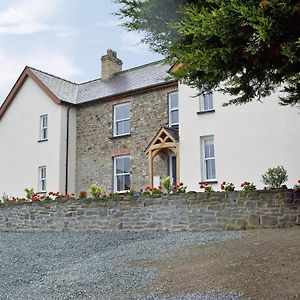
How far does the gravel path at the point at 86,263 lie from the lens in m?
7.93

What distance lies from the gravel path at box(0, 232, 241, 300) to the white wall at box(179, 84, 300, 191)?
525cm

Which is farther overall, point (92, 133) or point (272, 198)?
point (92, 133)

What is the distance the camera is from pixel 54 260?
436 inches

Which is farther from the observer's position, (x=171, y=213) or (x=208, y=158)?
(x=208, y=158)

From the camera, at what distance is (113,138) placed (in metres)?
22.9

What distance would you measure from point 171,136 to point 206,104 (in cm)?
199

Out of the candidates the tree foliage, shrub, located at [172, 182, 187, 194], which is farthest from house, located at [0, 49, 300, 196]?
the tree foliage

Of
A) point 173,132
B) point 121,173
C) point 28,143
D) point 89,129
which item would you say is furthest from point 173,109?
point 28,143

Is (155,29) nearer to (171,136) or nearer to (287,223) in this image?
(287,223)

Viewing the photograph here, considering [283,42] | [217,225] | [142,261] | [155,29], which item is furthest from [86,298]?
[217,225]

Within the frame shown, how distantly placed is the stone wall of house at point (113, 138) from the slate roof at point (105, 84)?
1.85 ft

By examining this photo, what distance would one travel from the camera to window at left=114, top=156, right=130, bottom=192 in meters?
22.2

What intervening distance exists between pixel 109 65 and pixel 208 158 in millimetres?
10606

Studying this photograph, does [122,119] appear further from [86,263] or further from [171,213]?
[86,263]
